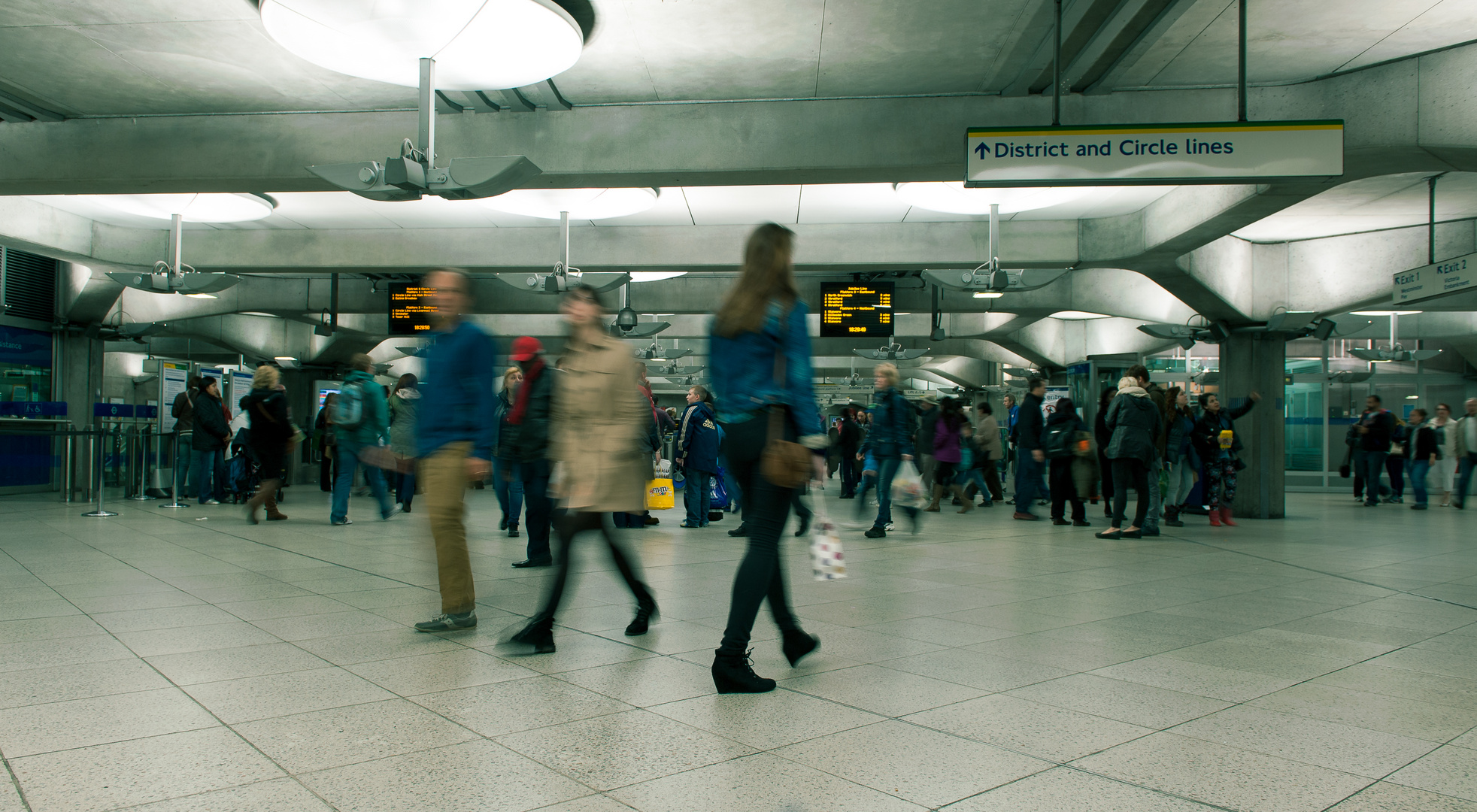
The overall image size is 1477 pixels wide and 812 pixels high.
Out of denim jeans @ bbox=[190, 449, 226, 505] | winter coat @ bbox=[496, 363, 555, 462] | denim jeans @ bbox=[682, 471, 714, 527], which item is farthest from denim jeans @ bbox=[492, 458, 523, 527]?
denim jeans @ bbox=[190, 449, 226, 505]

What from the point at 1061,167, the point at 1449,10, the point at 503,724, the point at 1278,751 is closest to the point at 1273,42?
the point at 1449,10

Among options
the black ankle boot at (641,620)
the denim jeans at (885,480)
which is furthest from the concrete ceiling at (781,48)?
the black ankle boot at (641,620)

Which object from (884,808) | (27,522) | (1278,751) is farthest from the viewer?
(27,522)

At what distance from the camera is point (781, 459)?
348cm

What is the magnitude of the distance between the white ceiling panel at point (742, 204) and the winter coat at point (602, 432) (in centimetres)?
784

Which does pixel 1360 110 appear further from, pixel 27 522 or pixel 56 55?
pixel 27 522

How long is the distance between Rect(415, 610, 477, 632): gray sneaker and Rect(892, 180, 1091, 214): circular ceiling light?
7918 millimetres

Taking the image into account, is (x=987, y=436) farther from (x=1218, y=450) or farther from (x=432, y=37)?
(x=432, y=37)

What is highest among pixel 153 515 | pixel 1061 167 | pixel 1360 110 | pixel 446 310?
pixel 1360 110

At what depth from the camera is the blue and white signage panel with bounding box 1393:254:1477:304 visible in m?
10.6

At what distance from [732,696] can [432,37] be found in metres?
4.78

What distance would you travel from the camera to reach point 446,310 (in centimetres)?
453

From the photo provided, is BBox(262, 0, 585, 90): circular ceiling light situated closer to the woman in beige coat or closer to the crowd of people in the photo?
the crowd of people

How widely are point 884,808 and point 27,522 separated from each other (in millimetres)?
11767
